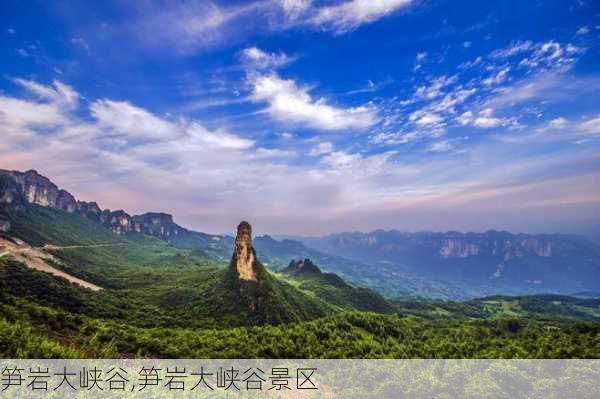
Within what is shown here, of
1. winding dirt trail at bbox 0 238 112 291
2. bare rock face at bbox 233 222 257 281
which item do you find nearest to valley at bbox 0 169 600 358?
bare rock face at bbox 233 222 257 281

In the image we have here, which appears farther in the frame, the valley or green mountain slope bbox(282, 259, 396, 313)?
green mountain slope bbox(282, 259, 396, 313)

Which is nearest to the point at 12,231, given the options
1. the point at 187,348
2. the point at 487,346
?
the point at 187,348

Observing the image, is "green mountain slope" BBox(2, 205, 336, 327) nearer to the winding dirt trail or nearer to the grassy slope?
the grassy slope

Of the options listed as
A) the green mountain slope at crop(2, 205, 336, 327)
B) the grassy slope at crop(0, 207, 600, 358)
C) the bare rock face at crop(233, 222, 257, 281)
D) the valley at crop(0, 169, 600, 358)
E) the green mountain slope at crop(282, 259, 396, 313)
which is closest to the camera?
the grassy slope at crop(0, 207, 600, 358)

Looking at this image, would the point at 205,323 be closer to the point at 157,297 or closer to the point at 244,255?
the point at 157,297

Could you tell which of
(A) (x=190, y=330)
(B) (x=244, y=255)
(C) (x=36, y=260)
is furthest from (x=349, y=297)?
(C) (x=36, y=260)

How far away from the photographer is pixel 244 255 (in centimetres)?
9912

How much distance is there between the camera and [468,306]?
594 feet

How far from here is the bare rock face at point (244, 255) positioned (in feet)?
316

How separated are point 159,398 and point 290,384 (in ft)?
51.3

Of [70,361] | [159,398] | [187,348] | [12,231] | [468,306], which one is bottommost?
[468,306]

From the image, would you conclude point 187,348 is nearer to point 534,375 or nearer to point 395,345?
point 395,345

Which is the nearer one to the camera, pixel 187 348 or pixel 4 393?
pixel 4 393

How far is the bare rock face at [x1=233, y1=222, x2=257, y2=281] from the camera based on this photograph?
3787 inches
